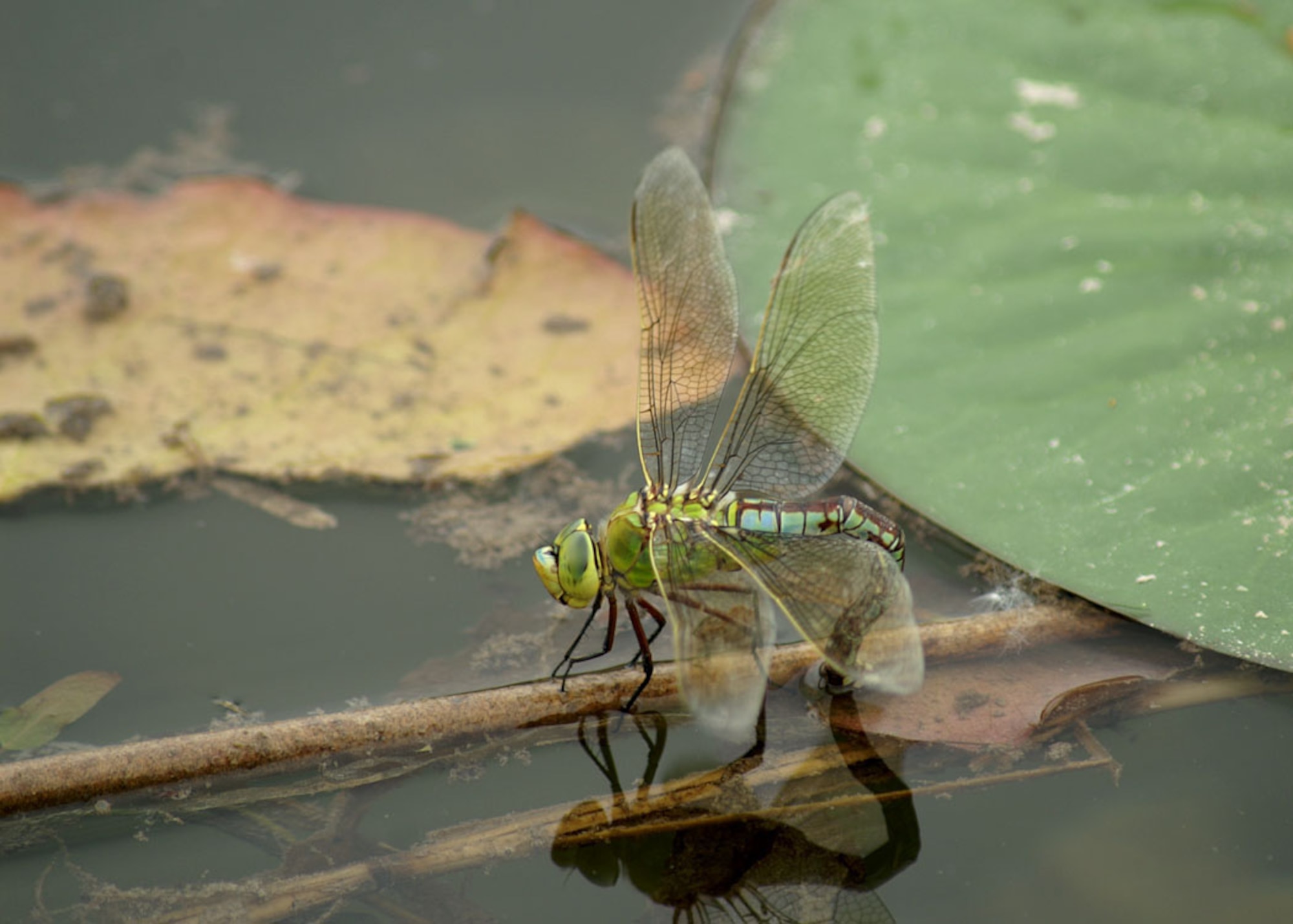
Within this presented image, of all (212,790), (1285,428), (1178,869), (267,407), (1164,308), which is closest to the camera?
(1178,869)

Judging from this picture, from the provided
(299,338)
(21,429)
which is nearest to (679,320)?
(299,338)

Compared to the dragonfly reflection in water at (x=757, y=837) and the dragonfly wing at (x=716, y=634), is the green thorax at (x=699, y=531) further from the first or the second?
Result: the dragonfly reflection in water at (x=757, y=837)

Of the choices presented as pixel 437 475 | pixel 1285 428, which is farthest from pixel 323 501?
pixel 1285 428

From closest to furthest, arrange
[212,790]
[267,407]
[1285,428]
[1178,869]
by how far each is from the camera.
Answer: [1178,869] → [212,790] → [1285,428] → [267,407]

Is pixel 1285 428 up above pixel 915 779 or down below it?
above

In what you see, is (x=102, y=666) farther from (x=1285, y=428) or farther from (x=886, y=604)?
(x=1285, y=428)

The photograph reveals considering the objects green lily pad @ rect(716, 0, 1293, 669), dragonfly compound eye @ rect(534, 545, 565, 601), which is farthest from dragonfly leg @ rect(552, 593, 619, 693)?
green lily pad @ rect(716, 0, 1293, 669)

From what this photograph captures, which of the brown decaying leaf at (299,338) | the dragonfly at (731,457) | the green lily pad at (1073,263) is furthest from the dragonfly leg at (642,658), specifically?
the green lily pad at (1073,263)

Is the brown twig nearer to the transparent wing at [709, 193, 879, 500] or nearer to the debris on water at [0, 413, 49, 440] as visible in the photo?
the transparent wing at [709, 193, 879, 500]
